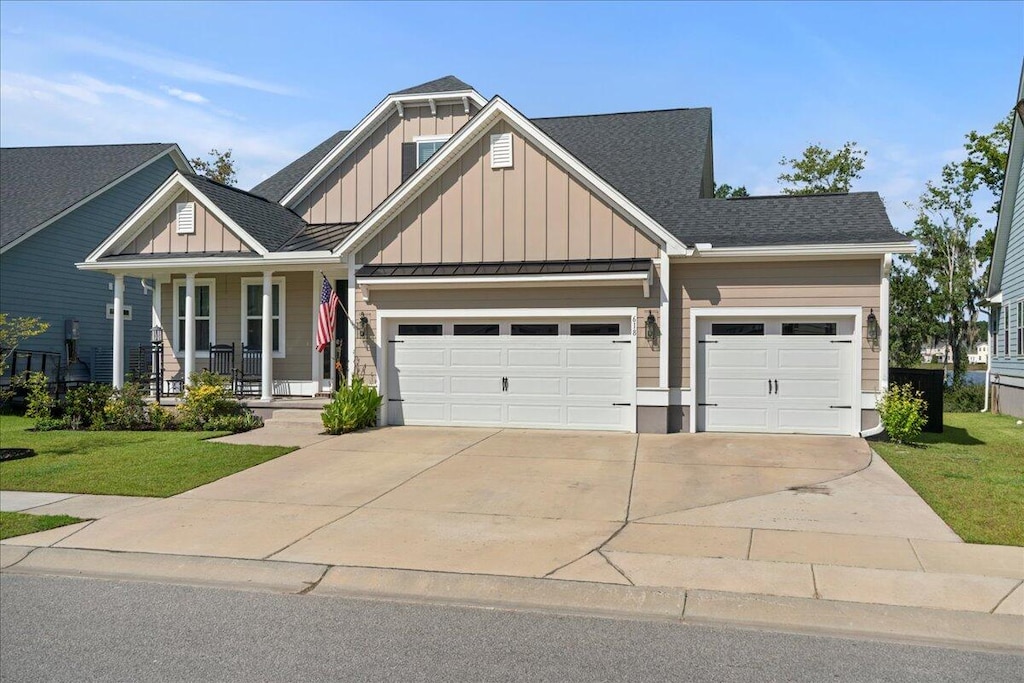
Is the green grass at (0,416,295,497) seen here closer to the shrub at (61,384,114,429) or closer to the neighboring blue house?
the shrub at (61,384,114,429)

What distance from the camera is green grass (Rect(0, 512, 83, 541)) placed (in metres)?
7.54

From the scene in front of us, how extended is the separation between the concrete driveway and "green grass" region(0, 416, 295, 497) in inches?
22.1

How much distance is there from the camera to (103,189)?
23469 mm

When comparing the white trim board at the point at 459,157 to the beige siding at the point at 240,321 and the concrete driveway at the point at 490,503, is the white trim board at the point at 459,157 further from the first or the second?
the concrete driveway at the point at 490,503

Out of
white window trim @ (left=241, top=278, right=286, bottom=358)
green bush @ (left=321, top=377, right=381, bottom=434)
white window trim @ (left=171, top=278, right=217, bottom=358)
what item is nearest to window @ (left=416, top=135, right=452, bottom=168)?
white window trim @ (left=241, top=278, right=286, bottom=358)

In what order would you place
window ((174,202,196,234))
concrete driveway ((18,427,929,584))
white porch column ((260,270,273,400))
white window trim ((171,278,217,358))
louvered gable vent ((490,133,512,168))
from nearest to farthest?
1. concrete driveway ((18,427,929,584))
2. louvered gable vent ((490,133,512,168))
3. white porch column ((260,270,273,400))
4. window ((174,202,196,234))
5. white window trim ((171,278,217,358))

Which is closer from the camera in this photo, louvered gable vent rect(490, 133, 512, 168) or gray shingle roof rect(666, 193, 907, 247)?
Result: gray shingle roof rect(666, 193, 907, 247)

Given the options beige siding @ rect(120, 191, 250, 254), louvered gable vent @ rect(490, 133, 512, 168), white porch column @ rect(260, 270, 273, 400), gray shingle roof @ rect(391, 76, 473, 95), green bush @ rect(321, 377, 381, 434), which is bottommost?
green bush @ rect(321, 377, 381, 434)

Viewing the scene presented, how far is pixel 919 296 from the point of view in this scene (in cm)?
3316

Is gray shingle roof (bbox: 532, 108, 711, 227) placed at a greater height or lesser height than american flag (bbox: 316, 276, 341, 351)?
greater

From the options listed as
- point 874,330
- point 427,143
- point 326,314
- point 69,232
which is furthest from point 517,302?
point 69,232

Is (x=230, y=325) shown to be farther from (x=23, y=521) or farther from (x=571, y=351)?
(x=23, y=521)

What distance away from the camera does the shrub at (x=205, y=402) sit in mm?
14781

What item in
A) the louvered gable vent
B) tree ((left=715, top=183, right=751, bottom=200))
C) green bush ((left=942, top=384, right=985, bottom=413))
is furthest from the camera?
tree ((left=715, top=183, right=751, bottom=200))
